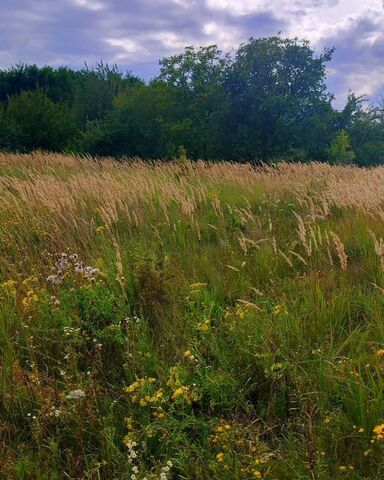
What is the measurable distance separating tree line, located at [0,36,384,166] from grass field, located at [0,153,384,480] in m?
23.1

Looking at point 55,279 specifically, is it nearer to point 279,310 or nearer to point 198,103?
point 279,310

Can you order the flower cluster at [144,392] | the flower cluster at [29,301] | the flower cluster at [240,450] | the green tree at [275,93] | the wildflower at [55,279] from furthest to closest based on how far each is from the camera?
the green tree at [275,93]
the wildflower at [55,279]
the flower cluster at [29,301]
the flower cluster at [144,392]
the flower cluster at [240,450]

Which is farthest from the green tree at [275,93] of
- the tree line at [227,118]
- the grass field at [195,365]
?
the grass field at [195,365]

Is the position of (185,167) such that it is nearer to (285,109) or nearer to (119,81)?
(285,109)

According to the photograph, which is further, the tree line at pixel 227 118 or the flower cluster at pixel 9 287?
the tree line at pixel 227 118

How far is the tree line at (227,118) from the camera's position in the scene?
1081 inches

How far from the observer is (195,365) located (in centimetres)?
245

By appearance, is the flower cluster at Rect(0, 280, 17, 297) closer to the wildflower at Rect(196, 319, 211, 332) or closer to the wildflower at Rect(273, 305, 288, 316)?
the wildflower at Rect(196, 319, 211, 332)

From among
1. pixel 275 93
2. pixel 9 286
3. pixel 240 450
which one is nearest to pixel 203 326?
pixel 240 450

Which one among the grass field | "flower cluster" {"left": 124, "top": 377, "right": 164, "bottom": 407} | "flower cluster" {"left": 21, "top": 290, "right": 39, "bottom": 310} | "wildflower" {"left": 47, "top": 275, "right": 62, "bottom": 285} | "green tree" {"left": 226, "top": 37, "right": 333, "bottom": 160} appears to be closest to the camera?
the grass field

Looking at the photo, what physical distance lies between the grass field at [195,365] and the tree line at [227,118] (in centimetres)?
2315

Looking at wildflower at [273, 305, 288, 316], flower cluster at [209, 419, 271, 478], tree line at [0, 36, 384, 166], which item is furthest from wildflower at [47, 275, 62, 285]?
tree line at [0, 36, 384, 166]

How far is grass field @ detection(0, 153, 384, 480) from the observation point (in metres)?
1.92

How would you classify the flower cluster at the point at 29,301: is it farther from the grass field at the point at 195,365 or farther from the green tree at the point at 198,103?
the green tree at the point at 198,103
